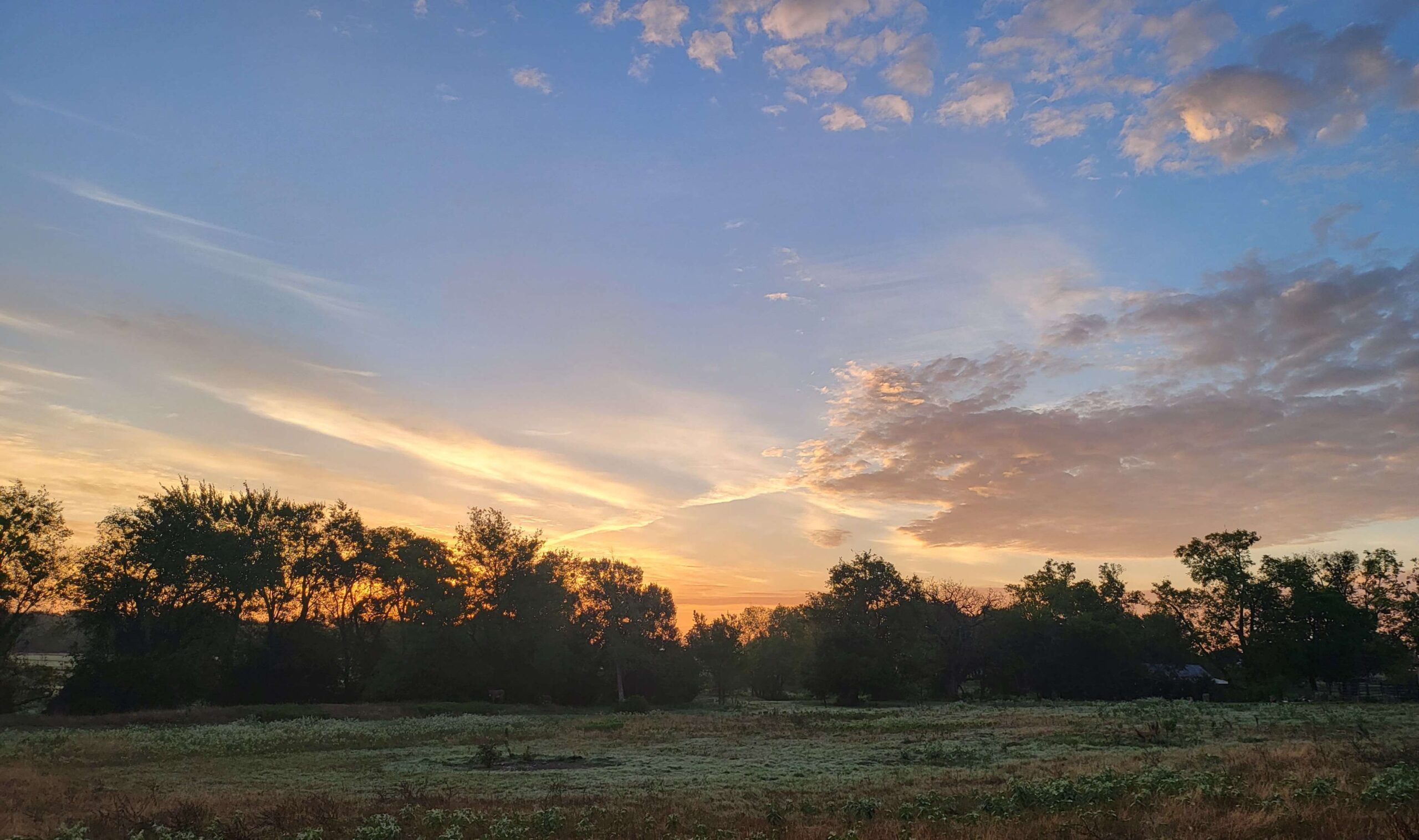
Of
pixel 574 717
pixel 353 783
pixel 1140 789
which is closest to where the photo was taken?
pixel 1140 789

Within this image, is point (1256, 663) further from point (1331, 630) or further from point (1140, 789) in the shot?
point (1140, 789)

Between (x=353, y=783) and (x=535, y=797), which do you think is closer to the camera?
(x=535, y=797)

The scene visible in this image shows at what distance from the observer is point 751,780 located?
2600 cm

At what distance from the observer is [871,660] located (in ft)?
298

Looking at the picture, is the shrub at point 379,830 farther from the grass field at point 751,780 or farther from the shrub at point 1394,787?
the shrub at point 1394,787

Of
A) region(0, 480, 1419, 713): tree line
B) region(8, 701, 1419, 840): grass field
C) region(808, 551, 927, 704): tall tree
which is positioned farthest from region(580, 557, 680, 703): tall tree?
region(8, 701, 1419, 840): grass field

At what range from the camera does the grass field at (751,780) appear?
15359 millimetres

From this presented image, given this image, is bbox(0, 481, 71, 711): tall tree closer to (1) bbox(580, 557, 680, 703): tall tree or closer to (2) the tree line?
(2) the tree line

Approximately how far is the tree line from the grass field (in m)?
20.7

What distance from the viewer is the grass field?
50.4 ft

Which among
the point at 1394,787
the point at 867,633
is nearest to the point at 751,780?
the point at 1394,787

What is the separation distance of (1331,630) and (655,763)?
83.5m

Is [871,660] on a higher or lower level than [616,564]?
lower

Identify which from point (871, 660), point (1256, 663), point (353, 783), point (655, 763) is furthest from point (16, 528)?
point (1256, 663)
